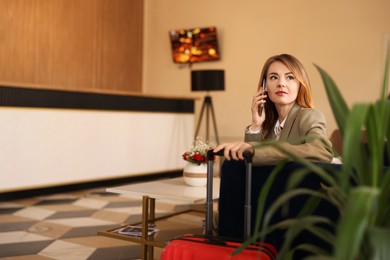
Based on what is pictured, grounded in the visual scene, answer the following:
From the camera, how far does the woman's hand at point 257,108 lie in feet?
6.46

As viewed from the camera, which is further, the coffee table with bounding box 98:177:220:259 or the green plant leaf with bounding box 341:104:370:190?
the coffee table with bounding box 98:177:220:259

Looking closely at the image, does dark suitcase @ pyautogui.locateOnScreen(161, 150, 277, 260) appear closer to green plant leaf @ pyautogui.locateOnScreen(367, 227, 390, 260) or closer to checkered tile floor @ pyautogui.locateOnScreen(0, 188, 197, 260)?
green plant leaf @ pyautogui.locateOnScreen(367, 227, 390, 260)

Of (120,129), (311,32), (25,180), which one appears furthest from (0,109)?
(311,32)

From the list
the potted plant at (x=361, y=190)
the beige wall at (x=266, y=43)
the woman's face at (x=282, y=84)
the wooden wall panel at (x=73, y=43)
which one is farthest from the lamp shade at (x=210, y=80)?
the potted plant at (x=361, y=190)

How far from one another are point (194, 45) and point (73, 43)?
1.85 m

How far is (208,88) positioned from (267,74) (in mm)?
4065

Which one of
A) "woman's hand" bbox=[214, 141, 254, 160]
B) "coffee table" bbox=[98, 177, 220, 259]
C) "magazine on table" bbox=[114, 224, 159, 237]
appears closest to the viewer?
"woman's hand" bbox=[214, 141, 254, 160]

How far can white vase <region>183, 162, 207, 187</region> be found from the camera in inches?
113

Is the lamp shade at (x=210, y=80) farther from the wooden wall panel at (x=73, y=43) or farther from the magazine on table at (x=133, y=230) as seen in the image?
the magazine on table at (x=133, y=230)

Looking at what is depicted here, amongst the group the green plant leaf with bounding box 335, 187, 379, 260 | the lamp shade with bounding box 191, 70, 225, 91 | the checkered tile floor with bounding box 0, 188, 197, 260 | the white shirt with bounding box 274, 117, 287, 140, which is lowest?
the checkered tile floor with bounding box 0, 188, 197, 260

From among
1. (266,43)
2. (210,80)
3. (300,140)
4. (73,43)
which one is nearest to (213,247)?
(300,140)

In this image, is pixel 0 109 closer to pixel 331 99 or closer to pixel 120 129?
pixel 120 129

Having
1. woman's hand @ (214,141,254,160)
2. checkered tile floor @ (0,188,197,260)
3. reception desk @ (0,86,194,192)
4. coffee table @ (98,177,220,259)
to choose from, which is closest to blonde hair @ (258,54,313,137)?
woman's hand @ (214,141,254,160)

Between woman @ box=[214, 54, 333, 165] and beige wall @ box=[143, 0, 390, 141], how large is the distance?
3898 mm
